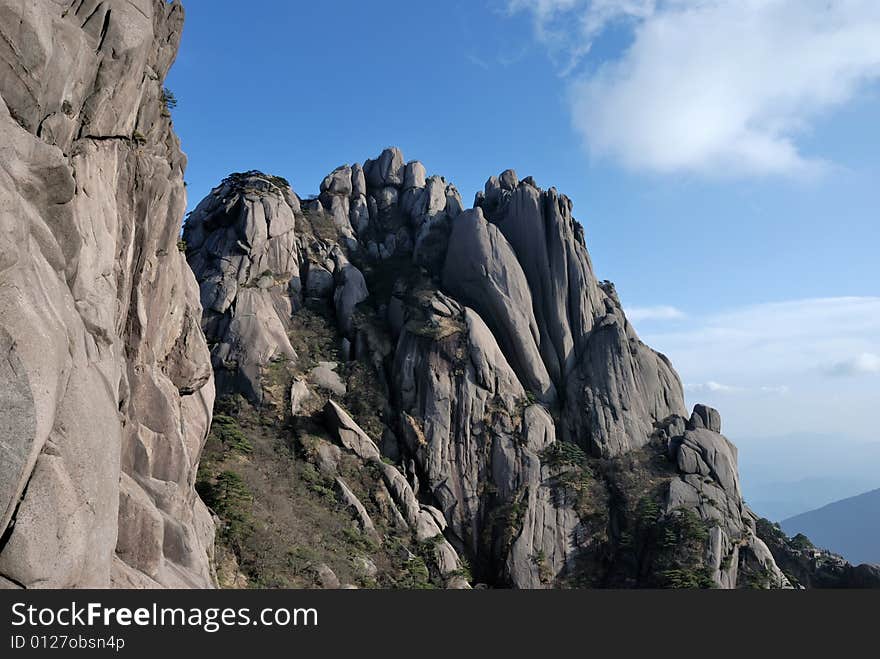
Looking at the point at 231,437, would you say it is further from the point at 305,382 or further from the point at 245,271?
the point at 245,271

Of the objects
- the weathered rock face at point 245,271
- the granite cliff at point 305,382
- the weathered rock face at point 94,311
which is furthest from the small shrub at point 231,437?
the weathered rock face at point 94,311

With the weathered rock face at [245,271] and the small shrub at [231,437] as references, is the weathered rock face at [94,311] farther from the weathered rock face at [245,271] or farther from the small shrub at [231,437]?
the weathered rock face at [245,271]

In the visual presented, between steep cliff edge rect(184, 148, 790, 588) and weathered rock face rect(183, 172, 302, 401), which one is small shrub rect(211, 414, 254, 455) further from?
weathered rock face rect(183, 172, 302, 401)

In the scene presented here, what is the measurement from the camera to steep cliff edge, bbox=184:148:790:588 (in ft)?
159

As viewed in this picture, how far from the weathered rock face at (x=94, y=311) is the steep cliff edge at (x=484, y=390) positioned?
1742 cm

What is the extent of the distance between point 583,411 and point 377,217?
35.8m

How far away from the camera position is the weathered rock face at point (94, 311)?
1145cm

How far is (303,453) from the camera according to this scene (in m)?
45.8

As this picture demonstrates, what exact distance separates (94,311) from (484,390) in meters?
40.5

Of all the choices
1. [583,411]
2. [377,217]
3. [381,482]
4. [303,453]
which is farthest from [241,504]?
[377,217]

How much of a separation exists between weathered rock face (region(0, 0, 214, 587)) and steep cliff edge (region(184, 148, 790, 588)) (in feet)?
57.2

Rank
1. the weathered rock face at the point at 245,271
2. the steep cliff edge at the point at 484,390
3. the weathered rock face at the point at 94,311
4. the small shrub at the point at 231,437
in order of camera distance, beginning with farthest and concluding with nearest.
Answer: the weathered rock face at the point at 245,271 → the steep cliff edge at the point at 484,390 → the small shrub at the point at 231,437 → the weathered rock face at the point at 94,311

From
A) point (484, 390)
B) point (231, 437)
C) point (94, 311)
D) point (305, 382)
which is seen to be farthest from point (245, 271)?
point (94, 311)

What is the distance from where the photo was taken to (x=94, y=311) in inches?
636
